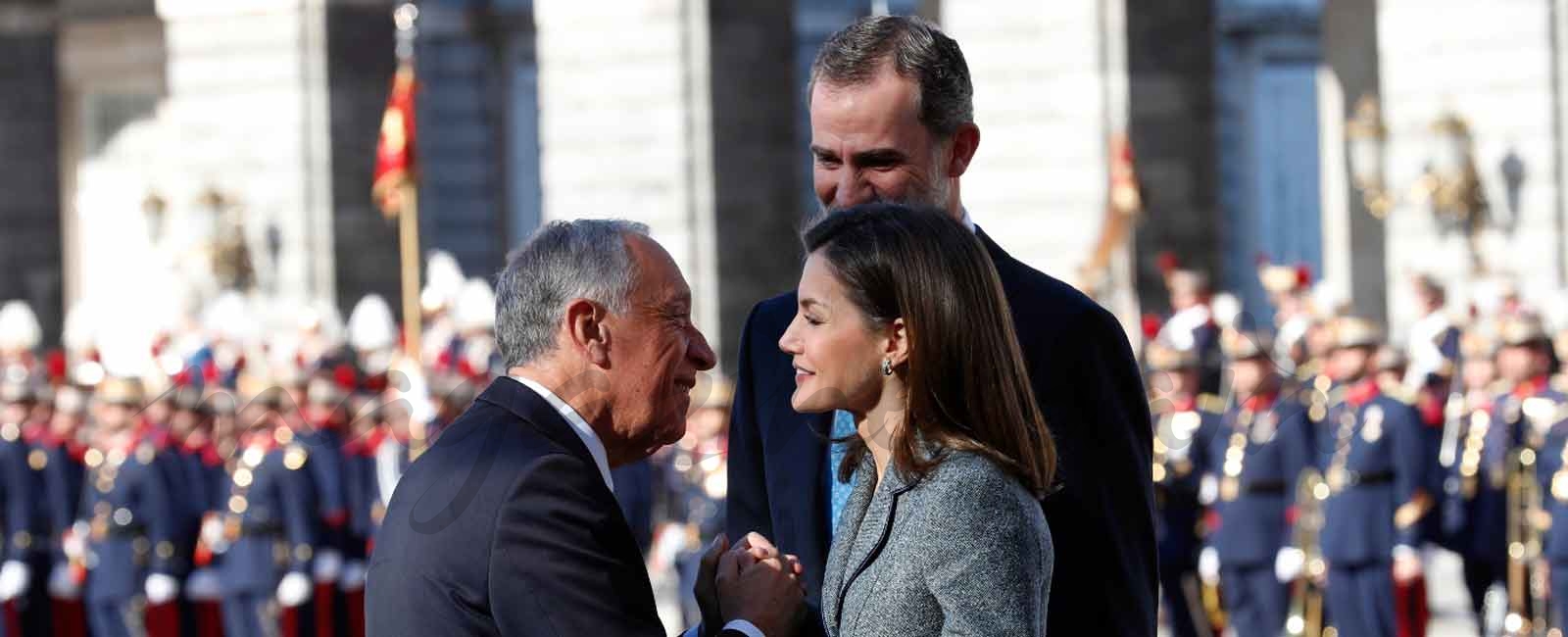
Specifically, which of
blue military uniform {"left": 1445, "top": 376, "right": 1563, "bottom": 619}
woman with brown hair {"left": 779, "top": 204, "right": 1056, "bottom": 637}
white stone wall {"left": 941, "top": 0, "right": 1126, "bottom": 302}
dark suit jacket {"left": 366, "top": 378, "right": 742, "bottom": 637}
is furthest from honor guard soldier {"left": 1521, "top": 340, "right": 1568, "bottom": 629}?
dark suit jacket {"left": 366, "top": 378, "right": 742, "bottom": 637}

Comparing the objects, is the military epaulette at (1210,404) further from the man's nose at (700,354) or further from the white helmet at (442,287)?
the man's nose at (700,354)

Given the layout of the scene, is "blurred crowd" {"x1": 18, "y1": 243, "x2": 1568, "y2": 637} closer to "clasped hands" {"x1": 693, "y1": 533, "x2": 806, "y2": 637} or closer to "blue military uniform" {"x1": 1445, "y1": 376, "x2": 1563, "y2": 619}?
"blue military uniform" {"x1": 1445, "y1": 376, "x2": 1563, "y2": 619}

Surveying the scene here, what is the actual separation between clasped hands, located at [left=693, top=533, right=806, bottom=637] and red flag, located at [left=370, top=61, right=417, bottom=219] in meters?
17.3

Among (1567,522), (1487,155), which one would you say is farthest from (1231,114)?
(1567,522)

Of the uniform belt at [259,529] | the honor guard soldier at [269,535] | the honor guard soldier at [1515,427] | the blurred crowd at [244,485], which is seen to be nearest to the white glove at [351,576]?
the blurred crowd at [244,485]

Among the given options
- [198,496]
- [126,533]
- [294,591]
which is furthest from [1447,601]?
[126,533]

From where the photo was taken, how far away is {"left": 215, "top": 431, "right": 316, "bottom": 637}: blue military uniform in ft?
53.4

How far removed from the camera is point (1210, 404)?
48.2 feet

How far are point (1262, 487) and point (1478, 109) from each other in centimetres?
404

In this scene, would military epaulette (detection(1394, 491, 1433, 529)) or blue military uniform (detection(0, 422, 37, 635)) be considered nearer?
military epaulette (detection(1394, 491, 1433, 529))

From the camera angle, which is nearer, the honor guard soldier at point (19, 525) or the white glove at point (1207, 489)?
the white glove at point (1207, 489)

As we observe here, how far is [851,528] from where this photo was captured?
12.0 ft

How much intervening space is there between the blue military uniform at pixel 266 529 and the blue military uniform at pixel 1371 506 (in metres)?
6.18

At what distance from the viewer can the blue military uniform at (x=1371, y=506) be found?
13.4 m
